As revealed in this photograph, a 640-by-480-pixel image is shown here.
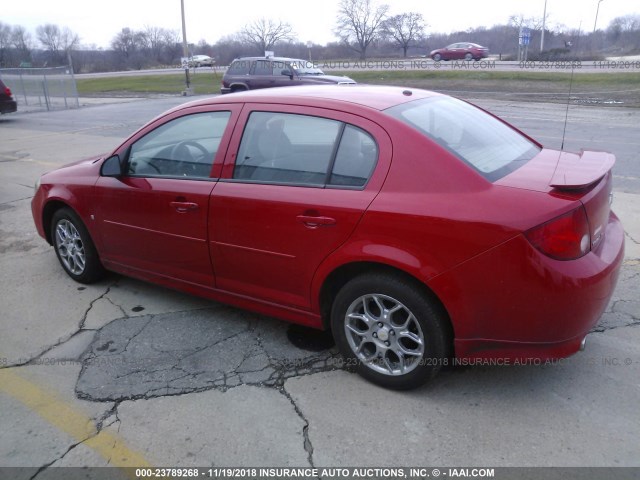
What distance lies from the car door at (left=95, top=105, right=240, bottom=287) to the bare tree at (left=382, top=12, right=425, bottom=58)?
7606cm

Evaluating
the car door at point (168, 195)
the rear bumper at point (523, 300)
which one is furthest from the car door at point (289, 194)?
the rear bumper at point (523, 300)

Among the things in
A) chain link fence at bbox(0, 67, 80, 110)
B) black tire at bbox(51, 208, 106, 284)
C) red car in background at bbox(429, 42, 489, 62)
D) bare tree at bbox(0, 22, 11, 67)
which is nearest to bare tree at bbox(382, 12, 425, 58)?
red car in background at bbox(429, 42, 489, 62)

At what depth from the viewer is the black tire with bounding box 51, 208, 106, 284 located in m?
4.55

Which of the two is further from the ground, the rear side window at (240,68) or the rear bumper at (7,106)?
the rear side window at (240,68)

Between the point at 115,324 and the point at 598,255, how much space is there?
3.18 metres

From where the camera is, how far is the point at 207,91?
30125 millimetres

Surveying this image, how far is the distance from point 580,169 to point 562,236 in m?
0.67

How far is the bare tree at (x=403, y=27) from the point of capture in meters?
74.9

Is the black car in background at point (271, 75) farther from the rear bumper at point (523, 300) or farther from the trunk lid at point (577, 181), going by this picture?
the rear bumper at point (523, 300)

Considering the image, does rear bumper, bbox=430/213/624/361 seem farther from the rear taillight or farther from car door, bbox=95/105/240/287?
car door, bbox=95/105/240/287

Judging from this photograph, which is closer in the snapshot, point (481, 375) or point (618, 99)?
point (481, 375)

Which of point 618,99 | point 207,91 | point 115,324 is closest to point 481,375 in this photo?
point 115,324

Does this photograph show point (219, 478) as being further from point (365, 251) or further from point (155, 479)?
point (365, 251)

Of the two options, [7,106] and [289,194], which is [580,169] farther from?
[7,106]
